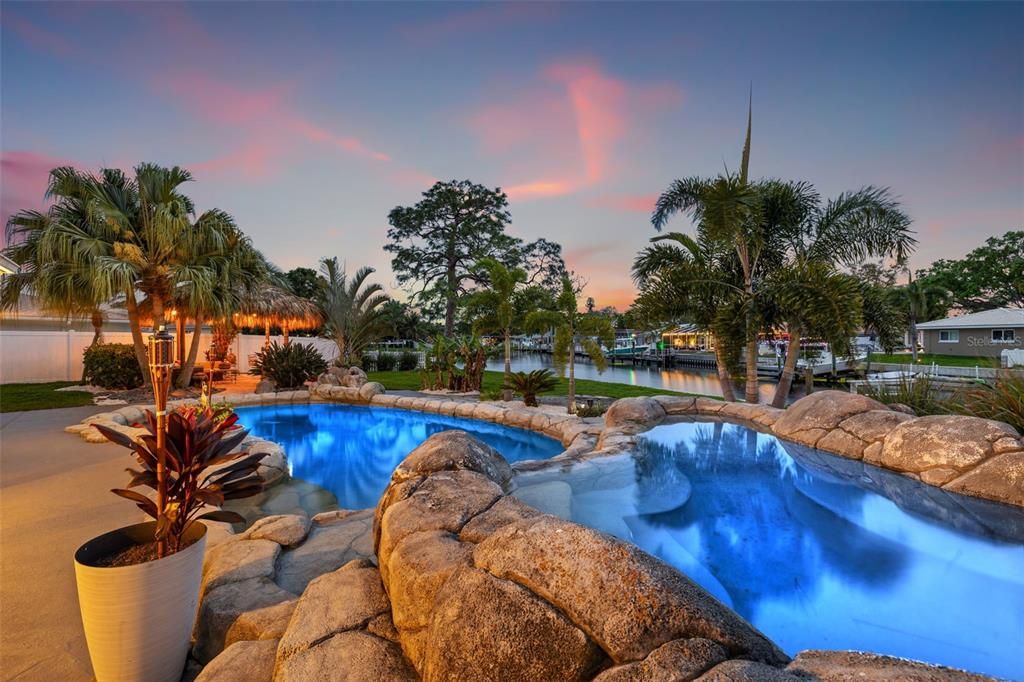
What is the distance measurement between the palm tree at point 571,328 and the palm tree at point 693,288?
3.55ft

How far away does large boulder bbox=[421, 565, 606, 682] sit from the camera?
124 centimetres

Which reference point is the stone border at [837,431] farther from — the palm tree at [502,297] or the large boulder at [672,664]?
the large boulder at [672,664]

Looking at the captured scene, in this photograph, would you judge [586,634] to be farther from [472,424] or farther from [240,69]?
[240,69]

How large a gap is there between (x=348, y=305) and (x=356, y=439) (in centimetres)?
1025

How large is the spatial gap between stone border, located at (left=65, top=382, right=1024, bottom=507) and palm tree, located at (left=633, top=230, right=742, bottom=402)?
4.92 ft

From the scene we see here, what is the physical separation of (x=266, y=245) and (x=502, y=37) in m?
16.2

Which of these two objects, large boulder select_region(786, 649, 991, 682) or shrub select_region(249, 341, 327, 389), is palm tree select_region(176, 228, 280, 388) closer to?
shrub select_region(249, 341, 327, 389)

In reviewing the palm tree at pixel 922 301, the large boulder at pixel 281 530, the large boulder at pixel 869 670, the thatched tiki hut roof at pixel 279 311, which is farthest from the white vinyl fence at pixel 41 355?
the palm tree at pixel 922 301

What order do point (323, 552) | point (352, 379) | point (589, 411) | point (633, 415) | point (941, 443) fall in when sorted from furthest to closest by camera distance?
1. point (352, 379)
2. point (589, 411)
3. point (633, 415)
4. point (941, 443)
5. point (323, 552)

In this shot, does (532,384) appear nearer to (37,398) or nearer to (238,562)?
(238,562)

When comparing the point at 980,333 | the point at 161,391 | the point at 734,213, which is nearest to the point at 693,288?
the point at 734,213

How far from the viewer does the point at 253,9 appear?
24.4 feet

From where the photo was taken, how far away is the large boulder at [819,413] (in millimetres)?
6438

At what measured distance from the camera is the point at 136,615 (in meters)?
1.84
